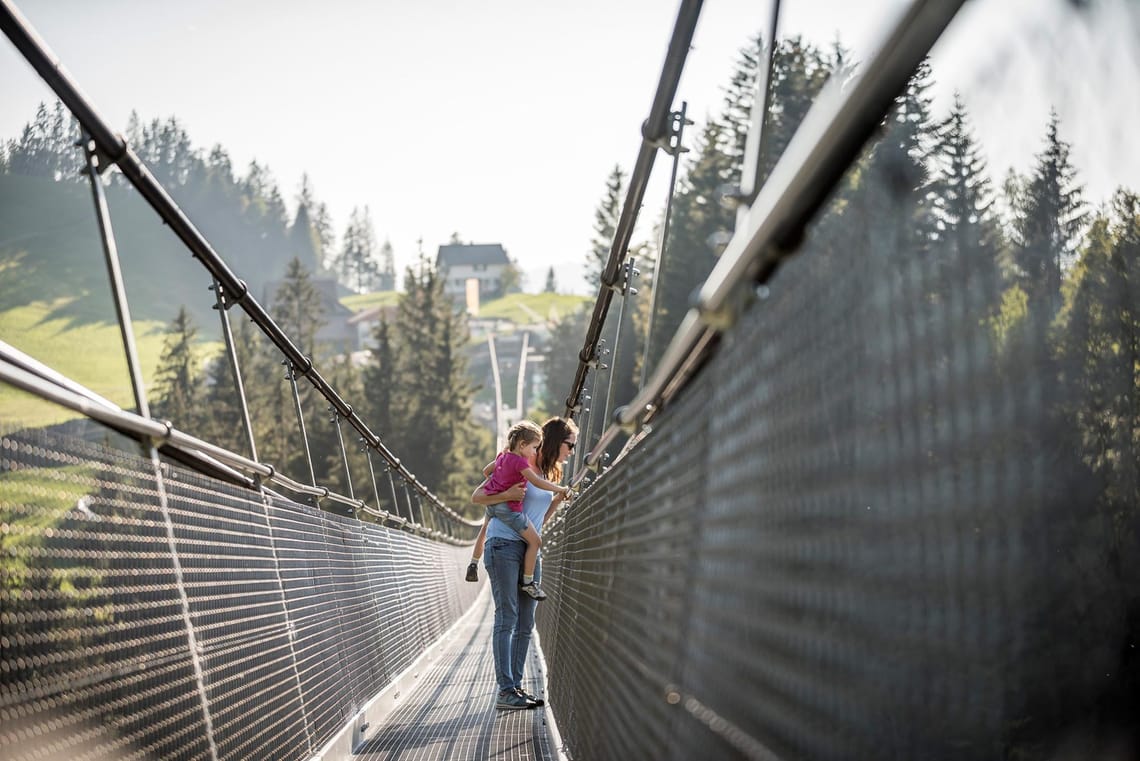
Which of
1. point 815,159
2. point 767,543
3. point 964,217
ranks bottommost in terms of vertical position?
point 767,543

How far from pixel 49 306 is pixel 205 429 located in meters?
35.3

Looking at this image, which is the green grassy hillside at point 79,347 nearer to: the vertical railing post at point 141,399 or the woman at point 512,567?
the woman at point 512,567

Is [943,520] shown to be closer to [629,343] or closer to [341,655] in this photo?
[341,655]

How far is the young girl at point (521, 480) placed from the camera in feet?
20.1

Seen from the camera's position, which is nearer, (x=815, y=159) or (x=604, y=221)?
(x=815, y=159)

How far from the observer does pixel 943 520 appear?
3.16 feet

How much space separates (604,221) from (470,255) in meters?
82.0

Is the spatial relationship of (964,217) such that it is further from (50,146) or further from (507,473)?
(507,473)

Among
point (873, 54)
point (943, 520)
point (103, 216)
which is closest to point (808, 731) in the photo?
point (943, 520)

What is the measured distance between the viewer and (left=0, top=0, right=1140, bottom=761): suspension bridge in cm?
90

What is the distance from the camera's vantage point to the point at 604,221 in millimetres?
80000

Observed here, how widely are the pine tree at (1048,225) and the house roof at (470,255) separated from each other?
6272 inches

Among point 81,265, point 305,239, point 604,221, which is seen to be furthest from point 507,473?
point 305,239

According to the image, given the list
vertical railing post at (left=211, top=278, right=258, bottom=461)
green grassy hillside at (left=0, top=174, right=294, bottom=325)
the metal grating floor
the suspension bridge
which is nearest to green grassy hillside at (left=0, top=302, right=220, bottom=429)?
green grassy hillside at (left=0, top=174, right=294, bottom=325)
